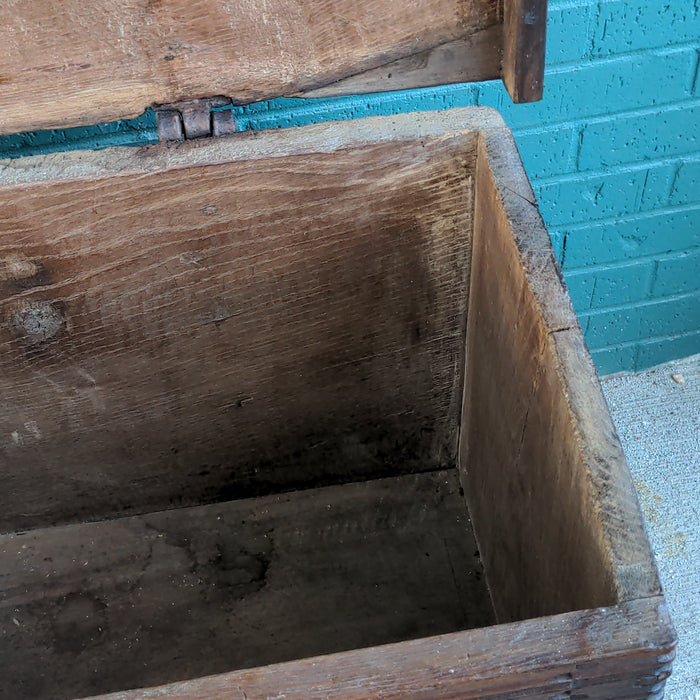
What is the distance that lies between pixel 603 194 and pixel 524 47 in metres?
0.74

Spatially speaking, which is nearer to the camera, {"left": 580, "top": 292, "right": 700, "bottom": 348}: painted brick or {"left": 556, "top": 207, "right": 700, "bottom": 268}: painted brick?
{"left": 556, "top": 207, "right": 700, "bottom": 268}: painted brick

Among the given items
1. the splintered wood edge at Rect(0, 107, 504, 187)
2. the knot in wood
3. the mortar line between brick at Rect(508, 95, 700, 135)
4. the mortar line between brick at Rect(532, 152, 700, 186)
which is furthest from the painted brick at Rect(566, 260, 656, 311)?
the knot in wood

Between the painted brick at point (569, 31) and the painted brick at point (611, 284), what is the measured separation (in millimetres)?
507

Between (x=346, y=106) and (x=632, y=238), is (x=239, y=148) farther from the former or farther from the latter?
(x=632, y=238)

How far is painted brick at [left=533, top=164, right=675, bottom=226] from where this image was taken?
65.9 inches

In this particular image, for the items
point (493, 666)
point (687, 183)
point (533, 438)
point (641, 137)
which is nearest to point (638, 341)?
point (687, 183)

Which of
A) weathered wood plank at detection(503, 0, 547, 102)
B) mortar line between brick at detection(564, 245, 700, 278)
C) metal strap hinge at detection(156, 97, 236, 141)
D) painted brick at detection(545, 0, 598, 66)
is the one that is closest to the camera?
weathered wood plank at detection(503, 0, 547, 102)

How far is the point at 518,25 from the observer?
1021 millimetres

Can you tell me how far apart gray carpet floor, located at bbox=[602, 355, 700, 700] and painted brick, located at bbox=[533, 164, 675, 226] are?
0.48 m

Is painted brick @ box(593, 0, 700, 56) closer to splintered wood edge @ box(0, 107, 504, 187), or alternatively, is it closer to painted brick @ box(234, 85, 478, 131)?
painted brick @ box(234, 85, 478, 131)

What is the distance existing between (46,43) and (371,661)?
84 centimetres

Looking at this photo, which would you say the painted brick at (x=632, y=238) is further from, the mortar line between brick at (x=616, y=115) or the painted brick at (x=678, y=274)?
the mortar line between brick at (x=616, y=115)

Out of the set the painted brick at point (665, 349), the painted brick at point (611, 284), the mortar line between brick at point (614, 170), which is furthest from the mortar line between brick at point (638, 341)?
the mortar line between brick at point (614, 170)

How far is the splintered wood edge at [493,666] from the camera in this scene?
0.61 metres
